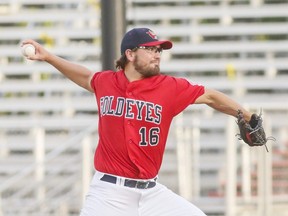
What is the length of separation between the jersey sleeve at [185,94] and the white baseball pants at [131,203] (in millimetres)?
619

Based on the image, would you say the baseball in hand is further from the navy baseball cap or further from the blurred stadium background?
the blurred stadium background

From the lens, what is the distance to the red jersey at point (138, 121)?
713cm

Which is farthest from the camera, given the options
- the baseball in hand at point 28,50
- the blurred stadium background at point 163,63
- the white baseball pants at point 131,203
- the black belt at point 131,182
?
the blurred stadium background at point 163,63

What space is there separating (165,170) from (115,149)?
15.0ft

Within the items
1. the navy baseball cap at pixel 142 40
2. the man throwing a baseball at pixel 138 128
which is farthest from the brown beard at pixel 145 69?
the navy baseball cap at pixel 142 40

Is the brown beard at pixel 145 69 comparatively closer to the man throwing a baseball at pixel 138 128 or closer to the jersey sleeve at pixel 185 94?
the man throwing a baseball at pixel 138 128

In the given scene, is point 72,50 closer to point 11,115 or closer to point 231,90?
point 11,115

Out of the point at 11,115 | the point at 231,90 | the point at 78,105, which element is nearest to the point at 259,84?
the point at 231,90

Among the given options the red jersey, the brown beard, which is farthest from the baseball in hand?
the brown beard

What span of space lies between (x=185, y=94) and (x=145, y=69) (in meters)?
0.32

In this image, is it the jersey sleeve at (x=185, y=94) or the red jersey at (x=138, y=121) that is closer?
the red jersey at (x=138, y=121)

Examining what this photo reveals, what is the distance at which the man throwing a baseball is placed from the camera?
7055 millimetres

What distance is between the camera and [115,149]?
7.17 metres

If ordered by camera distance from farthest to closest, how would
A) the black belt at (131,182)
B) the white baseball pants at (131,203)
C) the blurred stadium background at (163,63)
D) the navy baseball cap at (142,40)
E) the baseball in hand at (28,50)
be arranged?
the blurred stadium background at (163,63) < the baseball in hand at (28,50) < the navy baseball cap at (142,40) < the black belt at (131,182) < the white baseball pants at (131,203)
